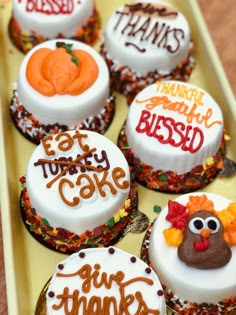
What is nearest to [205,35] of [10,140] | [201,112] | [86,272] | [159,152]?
[201,112]

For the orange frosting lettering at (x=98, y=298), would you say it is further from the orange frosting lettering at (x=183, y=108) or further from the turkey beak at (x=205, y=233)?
the orange frosting lettering at (x=183, y=108)

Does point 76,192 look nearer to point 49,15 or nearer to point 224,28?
point 49,15

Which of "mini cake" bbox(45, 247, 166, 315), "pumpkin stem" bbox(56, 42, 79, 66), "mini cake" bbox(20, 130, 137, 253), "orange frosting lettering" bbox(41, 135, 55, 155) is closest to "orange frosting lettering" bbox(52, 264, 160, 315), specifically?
"mini cake" bbox(45, 247, 166, 315)

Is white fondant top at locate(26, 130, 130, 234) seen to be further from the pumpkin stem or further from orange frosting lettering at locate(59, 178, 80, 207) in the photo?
the pumpkin stem

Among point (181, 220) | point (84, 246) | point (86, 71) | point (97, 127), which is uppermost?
point (86, 71)

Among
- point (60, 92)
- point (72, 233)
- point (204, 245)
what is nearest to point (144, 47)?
point (60, 92)

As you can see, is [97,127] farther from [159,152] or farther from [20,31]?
[20,31]

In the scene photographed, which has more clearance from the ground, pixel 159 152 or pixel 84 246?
pixel 159 152
